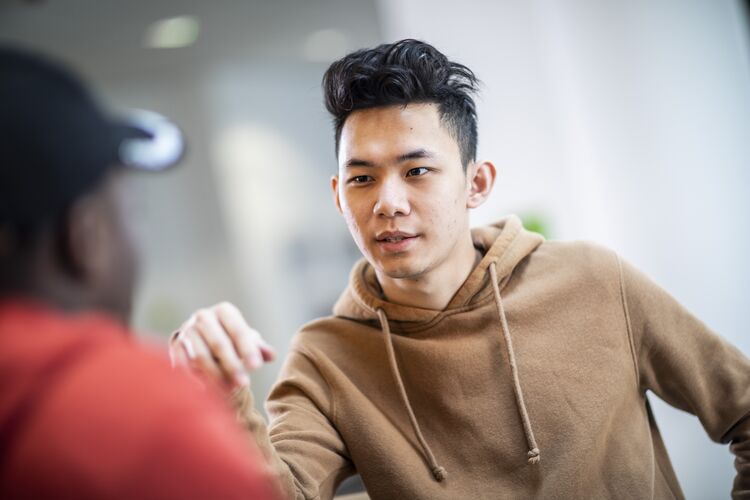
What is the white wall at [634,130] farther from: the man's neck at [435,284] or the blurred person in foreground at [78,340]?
the blurred person in foreground at [78,340]

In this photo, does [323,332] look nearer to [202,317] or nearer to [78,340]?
[202,317]

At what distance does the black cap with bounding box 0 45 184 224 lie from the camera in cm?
61

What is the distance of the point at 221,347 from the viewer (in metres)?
0.91

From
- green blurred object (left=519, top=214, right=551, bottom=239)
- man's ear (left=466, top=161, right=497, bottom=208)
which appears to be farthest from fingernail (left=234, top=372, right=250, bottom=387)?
green blurred object (left=519, top=214, right=551, bottom=239)

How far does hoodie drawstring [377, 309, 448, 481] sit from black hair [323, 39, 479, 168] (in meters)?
0.38

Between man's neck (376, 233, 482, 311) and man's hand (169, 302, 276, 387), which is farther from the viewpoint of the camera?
man's neck (376, 233, 482, 311)

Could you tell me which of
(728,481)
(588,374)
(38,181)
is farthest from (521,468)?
(728,481)

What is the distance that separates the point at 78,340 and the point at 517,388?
946 mm

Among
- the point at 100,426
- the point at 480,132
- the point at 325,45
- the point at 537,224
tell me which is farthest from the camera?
the point at 325,45

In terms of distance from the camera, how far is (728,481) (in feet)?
9.61

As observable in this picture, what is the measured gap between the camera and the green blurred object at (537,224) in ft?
10.1

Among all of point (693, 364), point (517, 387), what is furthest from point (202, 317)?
point (693, 364)

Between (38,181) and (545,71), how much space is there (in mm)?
2984

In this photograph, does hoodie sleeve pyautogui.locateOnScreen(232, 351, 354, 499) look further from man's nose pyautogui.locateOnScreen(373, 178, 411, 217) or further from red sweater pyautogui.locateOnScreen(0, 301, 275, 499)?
red sweater pyautogui.locateOnScreen(0, 301, 275, 499)
